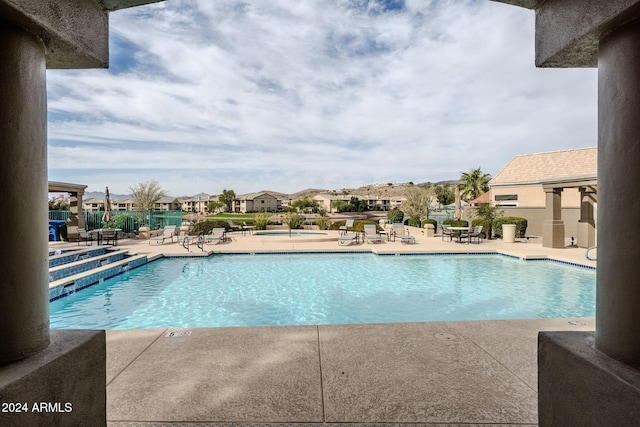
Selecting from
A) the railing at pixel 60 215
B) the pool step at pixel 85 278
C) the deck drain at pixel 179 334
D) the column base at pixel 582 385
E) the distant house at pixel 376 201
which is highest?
the distant house at pixel 376 201

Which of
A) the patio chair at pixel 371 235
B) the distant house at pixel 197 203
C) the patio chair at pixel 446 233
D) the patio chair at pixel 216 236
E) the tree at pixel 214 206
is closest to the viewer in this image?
the patio chair at pixel 371 235

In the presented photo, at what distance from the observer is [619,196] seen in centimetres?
165

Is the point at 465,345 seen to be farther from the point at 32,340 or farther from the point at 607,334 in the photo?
the point at 32,340

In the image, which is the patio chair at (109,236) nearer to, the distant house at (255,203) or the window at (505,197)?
the window at (505,197)

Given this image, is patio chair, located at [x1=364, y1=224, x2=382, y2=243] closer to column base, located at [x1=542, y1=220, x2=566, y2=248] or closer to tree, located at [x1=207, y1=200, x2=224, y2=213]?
column base, located at [x1=542, y1=220, x2=566, y2=248]

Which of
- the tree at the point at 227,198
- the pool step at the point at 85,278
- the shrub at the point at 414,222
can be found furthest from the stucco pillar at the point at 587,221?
the tree at the point at 227,198

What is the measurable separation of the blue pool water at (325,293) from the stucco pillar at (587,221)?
13.4ft

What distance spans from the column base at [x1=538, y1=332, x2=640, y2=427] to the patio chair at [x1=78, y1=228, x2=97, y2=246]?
17.0 meters

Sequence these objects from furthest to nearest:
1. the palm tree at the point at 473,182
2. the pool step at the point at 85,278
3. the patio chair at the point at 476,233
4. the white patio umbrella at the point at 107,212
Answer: the palm tree at the point at 473,182
the white patio umbrella at the point at 107,212
the patio chair at the point at 476,233
the pool step at the point at 85,278

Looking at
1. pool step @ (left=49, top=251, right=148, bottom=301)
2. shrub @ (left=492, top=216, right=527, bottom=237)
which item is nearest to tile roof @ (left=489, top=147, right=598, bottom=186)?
shrub @ (left=492, top=216, right=527, bottom=237)

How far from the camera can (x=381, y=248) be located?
1364 cm

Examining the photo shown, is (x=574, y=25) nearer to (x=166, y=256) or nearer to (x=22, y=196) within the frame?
(x=22, y=196)

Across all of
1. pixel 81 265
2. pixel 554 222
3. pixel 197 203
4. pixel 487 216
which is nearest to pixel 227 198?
pixel 197 203

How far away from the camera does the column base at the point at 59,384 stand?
1.48 metres
